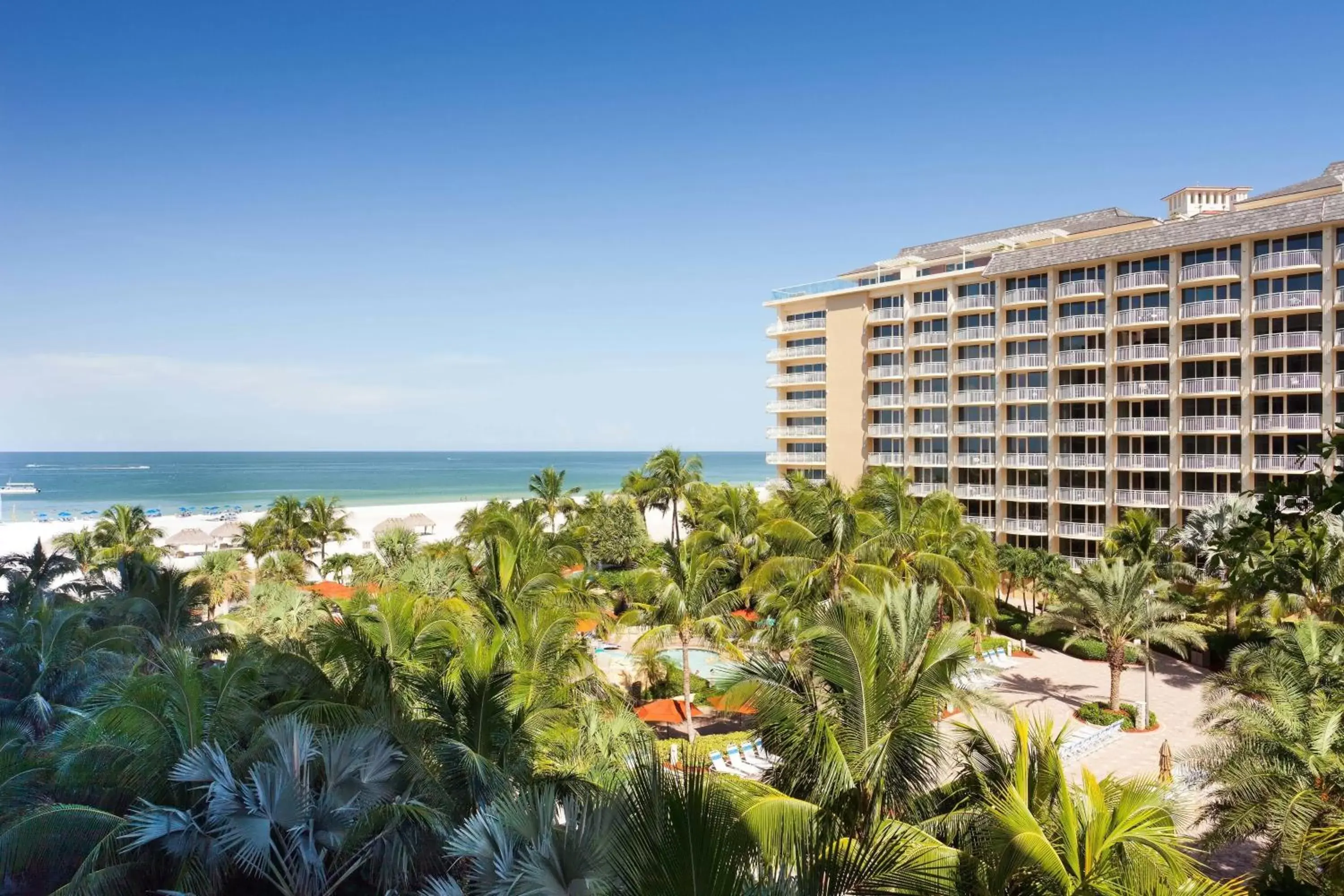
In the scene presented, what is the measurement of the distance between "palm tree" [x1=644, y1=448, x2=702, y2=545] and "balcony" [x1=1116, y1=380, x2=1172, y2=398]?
2335 centimetres

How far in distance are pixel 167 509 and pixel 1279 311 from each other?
11087 cm

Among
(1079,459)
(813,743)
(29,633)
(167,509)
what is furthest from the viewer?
(167,509)

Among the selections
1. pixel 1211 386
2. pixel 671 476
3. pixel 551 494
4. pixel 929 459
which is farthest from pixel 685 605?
pixel 1211 386

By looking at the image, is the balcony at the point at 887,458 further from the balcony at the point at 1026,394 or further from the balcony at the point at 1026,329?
the balcony at the point at 1026,329

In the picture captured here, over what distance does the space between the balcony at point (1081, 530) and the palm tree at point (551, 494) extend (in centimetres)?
2827

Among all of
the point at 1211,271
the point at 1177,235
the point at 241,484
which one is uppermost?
the point at 1177,235

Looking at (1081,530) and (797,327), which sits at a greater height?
(797,327)

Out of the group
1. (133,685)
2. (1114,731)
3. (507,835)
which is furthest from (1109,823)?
(1114,731)

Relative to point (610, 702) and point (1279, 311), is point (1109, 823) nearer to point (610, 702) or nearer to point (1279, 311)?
point (610, 702)

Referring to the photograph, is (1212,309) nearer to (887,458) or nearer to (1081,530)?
(1081,530)

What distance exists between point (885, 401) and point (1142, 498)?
50.6 feet

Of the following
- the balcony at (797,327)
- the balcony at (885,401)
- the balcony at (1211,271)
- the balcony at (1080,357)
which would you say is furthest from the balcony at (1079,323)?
the balcony at (797,327)

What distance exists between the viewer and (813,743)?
34.3 feet

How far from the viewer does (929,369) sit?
50.0m
